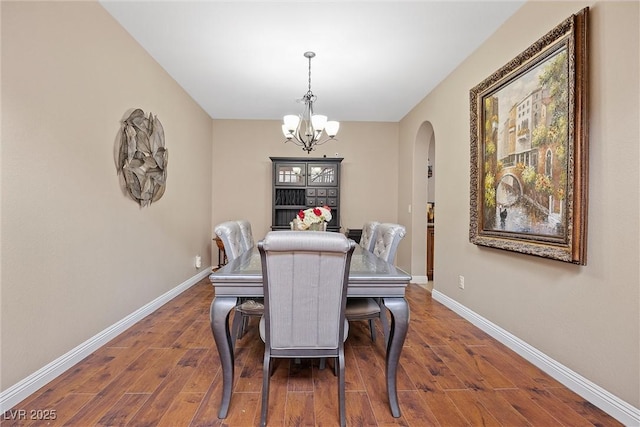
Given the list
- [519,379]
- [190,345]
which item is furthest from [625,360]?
[190,345]

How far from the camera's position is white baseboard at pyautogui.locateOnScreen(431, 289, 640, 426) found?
1.53 meters

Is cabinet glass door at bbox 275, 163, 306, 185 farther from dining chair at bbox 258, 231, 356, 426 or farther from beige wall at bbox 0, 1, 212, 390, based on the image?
dining chair at bbox 258, 231, 356, 426

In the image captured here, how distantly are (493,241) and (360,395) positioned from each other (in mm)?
1662

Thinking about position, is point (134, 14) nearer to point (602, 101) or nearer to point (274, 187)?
point (274, 187)

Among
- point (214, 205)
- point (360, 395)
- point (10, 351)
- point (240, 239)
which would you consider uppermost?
point (214, 205)

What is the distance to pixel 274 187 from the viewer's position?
4836mm

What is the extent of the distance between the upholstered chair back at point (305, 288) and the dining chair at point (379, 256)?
1.40ft

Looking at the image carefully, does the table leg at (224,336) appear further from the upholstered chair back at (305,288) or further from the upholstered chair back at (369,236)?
the upholstered chair back at (369,236)

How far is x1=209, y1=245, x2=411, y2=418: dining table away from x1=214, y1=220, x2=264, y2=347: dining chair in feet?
1.14

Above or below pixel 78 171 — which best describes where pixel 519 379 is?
below

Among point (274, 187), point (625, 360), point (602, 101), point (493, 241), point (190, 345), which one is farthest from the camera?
point (274, 187)

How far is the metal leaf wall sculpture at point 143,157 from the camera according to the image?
2584mm

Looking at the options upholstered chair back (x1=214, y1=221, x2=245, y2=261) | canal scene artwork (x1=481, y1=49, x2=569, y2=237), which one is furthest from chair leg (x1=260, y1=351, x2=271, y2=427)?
canal scene artwork (x1=481, y1=49, x2=569, y2=237)

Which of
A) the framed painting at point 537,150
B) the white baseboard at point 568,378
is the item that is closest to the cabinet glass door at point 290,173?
the framed painting at point 537,150
